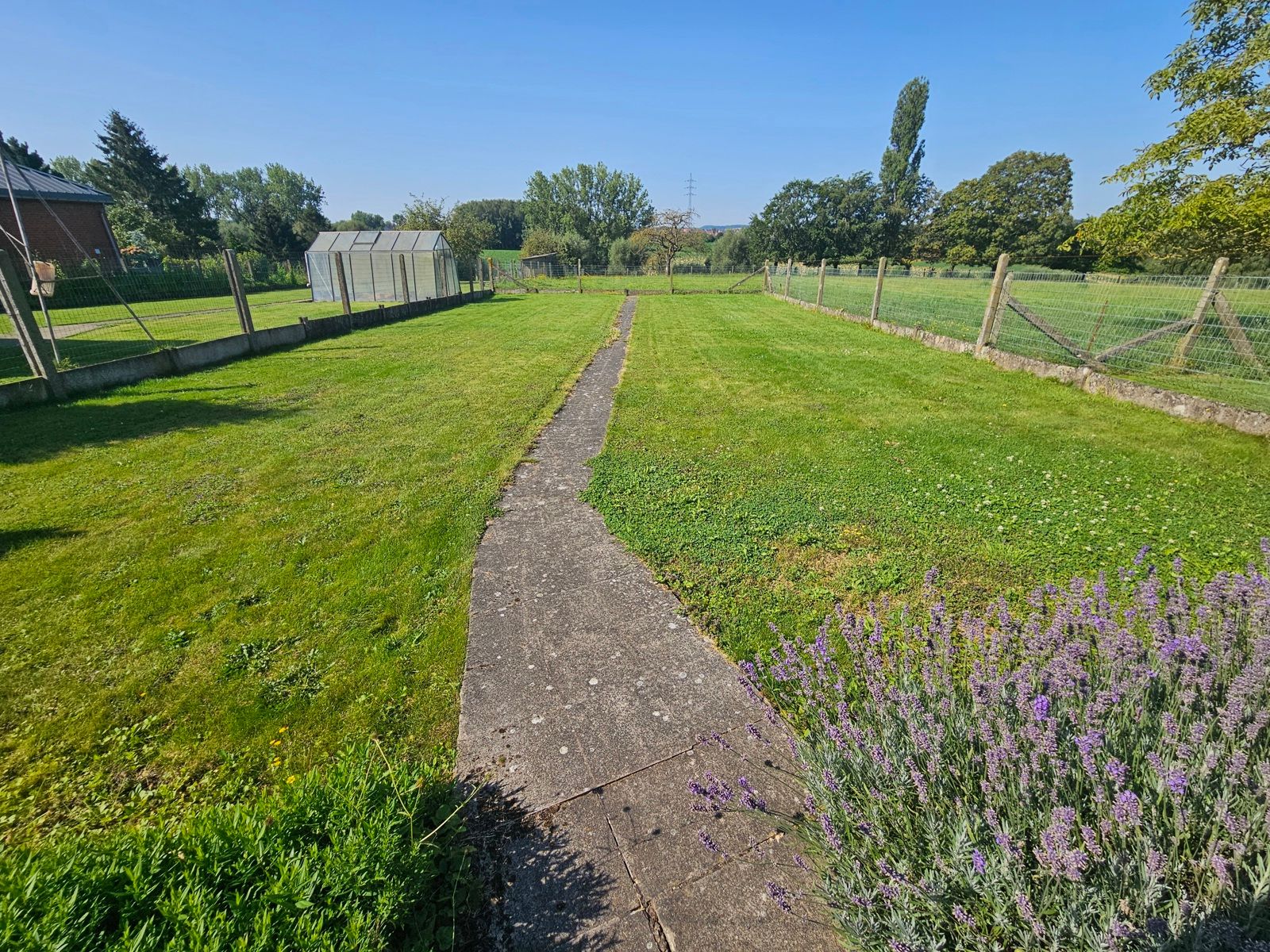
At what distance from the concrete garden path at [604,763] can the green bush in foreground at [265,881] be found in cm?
29

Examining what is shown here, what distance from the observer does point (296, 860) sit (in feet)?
4.45

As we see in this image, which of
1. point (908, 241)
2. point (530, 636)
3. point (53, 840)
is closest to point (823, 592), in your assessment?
point (530, 636)

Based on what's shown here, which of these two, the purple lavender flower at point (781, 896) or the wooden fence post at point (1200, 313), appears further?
the wooden fence post at point (1200, 313)

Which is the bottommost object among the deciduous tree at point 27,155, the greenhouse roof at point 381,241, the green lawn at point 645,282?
the green lawn at point 645,282

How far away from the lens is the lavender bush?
3.92ft

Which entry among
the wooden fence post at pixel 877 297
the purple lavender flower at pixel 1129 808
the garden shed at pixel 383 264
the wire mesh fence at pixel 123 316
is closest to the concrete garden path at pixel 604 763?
the purple lavender flower at pixel 1129 808

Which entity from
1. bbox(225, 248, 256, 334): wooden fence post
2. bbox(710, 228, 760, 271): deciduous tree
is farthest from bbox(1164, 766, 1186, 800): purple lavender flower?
bbox(710, 228, 760, 271): deciduous tree

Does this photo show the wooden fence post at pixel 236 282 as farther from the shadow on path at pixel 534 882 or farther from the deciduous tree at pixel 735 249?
the deciduous tree at pixel 735 249

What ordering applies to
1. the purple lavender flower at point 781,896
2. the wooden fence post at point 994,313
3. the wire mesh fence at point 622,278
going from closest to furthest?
the purple lavender flower at point 781,896
the wooden fence post at point 994,313
the wire mesh fence at point 622,278

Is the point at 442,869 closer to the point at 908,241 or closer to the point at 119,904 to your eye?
the point at 119,904

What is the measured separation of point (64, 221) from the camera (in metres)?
25.2

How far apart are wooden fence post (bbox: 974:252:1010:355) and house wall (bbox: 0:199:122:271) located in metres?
31.1

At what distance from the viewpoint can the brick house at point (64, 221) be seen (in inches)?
879

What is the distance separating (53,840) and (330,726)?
0.85m
